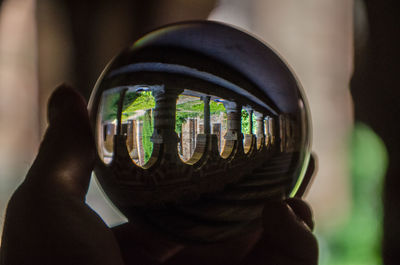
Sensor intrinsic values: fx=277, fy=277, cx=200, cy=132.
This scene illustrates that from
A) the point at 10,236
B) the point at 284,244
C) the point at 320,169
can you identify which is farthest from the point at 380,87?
the point at 10,236

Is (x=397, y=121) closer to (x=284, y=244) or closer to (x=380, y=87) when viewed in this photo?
(x=380, y=87)

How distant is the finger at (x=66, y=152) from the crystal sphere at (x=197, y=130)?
39mm

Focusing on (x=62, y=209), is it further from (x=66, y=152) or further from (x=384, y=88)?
(x=384, y=88)

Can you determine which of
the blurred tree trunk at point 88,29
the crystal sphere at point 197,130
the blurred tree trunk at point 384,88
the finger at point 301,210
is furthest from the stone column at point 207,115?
the blurred tree trunk at point 384,88

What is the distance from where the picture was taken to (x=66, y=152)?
0.29 m

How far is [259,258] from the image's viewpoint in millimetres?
437

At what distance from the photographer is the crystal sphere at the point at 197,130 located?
0.23 meters

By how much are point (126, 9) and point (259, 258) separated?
0.58 metres

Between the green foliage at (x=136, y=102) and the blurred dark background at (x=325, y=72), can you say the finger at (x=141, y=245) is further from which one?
the green foliage at (x=136, y=102)

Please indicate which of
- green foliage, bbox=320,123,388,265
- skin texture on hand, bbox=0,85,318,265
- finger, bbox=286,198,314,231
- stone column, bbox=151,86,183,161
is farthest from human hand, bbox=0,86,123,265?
green foliage, bbox=320,123,388,265

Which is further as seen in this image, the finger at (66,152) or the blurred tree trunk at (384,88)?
the blurred tree trunk at (384,88)

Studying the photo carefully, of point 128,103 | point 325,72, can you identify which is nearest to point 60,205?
point 128,103

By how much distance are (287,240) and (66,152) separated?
0.95 feet

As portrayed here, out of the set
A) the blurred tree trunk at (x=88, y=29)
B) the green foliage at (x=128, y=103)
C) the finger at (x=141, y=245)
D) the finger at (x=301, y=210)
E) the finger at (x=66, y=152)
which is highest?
the blurred tree trunk at (x=88, y=29)
